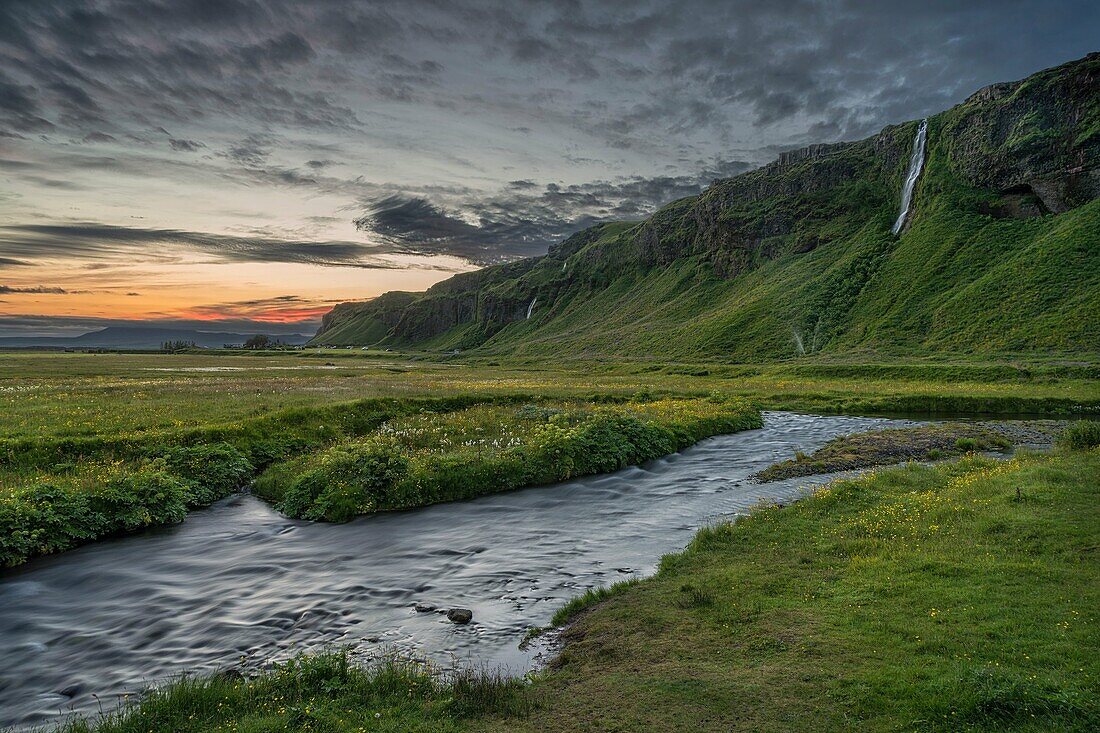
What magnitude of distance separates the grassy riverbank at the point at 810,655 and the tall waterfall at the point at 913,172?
153084mm

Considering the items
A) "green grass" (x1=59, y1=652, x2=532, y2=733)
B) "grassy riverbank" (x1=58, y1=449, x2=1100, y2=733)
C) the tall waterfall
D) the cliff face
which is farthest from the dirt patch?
the tall waterfall

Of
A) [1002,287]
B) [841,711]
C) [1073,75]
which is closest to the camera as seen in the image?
[841,711]

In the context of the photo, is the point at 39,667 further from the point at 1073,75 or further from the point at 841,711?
the point at 1073,75

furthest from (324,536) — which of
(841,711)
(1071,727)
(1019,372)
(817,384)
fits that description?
(1019,372)

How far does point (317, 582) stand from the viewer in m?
15.8

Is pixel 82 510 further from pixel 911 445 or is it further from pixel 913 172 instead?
pixel 913 172

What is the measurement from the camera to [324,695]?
361 inches

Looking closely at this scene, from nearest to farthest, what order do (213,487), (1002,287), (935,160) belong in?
(213,487)
(1002,287)
(935,160)

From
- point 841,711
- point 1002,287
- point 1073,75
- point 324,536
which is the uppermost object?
point 1073,75

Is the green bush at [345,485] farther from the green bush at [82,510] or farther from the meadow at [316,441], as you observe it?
the green bush at [82,510]

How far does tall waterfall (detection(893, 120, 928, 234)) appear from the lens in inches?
5610

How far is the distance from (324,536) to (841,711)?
17.2 metres

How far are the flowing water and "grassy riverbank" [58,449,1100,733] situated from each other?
2173mm

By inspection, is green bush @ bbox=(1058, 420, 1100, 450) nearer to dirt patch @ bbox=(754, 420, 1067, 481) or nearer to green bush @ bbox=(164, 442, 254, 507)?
dirt patch @ bbox=(754, 420, 1067, 481)
